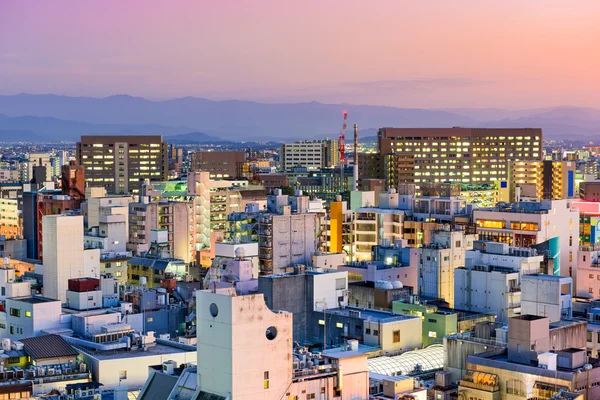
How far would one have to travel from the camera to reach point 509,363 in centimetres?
4075

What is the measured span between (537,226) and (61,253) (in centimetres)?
3811

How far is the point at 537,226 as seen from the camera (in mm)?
82938

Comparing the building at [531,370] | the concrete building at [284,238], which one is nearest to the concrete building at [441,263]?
the concrete building at [284,238]

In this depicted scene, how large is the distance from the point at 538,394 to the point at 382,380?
5853 mm

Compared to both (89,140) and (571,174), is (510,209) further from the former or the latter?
(89,140)

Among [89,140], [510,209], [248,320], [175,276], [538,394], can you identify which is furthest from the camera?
[89,140]

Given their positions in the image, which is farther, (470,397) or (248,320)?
(470,397)

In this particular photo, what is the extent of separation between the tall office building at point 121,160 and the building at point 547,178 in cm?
6638

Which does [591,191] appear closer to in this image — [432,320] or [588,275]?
[588,275]

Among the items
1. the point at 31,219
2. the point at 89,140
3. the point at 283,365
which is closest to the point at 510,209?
the point at 31,219

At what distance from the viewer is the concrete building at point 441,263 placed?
68000 millimetres

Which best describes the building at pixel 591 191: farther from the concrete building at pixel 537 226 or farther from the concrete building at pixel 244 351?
the concrete building at pixel 244 351

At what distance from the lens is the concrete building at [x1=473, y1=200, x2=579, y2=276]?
82.6 meters

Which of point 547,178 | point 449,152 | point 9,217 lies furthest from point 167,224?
point 449,152
